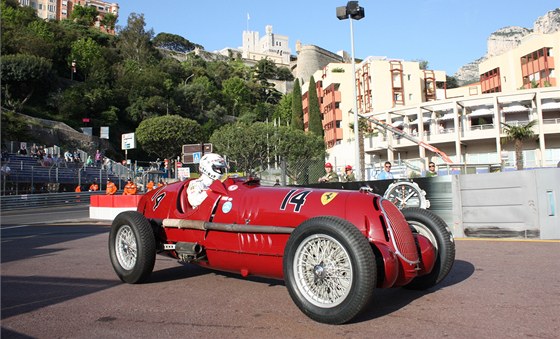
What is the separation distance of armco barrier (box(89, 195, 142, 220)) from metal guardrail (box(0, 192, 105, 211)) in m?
9.71

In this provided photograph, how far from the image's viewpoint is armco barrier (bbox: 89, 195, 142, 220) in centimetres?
1791

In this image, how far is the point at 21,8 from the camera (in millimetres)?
78812

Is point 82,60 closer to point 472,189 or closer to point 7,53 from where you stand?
point 7,53

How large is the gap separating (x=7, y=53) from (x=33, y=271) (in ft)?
222

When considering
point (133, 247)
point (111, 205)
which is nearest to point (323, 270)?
point (133, 247)

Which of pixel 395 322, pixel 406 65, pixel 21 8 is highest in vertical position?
pixel 21 8

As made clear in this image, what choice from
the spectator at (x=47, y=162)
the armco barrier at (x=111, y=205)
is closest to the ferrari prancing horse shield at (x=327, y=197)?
the armco barrier at (x=111, y=205)

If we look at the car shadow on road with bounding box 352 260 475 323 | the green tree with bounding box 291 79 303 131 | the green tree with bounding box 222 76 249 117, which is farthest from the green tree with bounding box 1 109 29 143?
the green tree with bounding box 222 76 249 117

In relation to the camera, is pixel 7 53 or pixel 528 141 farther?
pixel 7 53

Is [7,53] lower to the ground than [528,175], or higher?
higher

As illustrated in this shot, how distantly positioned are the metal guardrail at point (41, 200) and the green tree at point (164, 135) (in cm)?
3313

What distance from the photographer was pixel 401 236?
4105 millimetres

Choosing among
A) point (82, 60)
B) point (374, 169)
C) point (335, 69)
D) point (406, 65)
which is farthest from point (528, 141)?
point (82, 60)

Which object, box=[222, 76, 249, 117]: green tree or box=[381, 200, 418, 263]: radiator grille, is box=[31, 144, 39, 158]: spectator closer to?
box=[381, 200, 418, 263]: radiator grille
